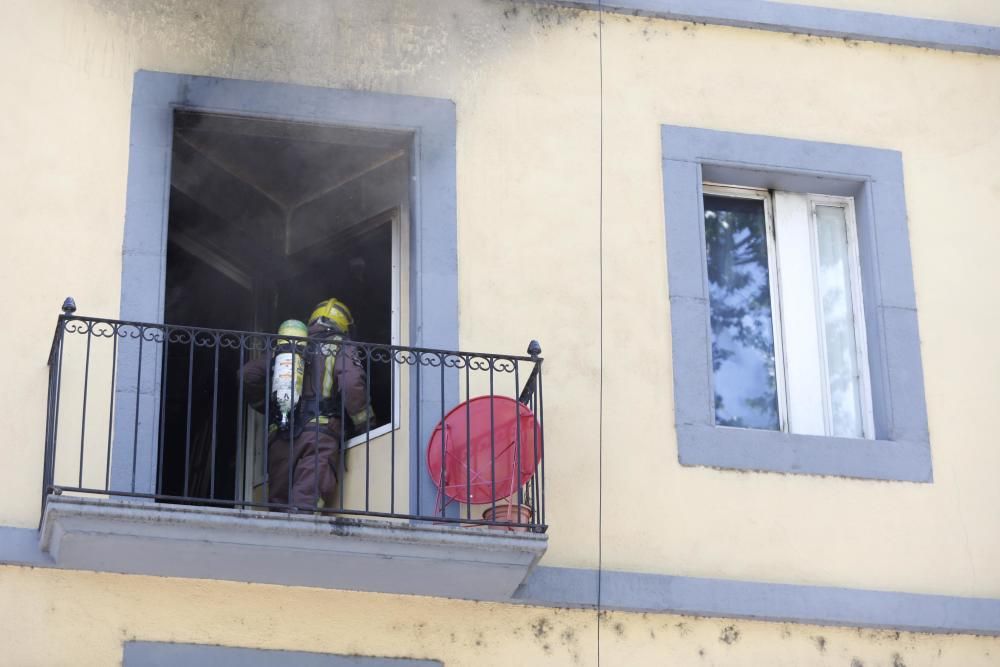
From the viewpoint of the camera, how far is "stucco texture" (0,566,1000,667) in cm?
1015

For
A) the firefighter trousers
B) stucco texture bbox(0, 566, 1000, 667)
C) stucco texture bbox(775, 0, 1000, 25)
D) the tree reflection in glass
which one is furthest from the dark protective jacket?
stucco texture bbox(775, 0, 1000, 25)

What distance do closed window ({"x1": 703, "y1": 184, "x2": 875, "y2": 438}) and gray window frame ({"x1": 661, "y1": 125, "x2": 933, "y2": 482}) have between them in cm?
12

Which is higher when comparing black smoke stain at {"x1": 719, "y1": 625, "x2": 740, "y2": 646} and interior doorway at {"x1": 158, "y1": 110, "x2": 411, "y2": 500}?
interior doorway at {"x1": 158, "y1": 110, "x2": 411, "y2": 500}

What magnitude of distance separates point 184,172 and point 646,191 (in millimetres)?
3079

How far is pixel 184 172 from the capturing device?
1286cm

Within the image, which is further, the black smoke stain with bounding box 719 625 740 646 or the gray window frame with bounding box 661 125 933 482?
the gray window frame with bounding box 661 125 933 482

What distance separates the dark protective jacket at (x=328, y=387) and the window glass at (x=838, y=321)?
286cm

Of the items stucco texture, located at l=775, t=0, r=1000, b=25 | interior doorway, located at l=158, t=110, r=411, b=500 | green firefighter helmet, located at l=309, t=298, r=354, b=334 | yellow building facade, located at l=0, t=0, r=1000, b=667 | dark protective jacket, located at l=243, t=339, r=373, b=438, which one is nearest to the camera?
yellow building facade, located at l=0, t=0, r=1000, b=667

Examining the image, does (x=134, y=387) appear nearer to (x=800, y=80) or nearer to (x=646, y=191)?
(x=646, y=191)

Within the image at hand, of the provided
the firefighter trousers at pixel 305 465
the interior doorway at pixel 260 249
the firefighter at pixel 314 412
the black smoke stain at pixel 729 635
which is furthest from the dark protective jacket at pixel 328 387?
the black smoke stain at pixel 729 635

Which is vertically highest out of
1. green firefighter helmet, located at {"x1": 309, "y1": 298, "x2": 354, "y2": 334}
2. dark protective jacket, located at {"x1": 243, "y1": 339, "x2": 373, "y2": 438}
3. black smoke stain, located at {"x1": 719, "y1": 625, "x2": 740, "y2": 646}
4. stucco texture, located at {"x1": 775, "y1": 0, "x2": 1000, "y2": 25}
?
stucco texture, located at {"x1": 775, "y1": 0, "x2": 1000, "y2": 25}

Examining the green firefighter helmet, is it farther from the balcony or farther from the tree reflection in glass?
the tree reflection in glass

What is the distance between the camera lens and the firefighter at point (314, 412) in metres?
11.2

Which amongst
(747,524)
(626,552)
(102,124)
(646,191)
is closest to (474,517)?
(626,552)
